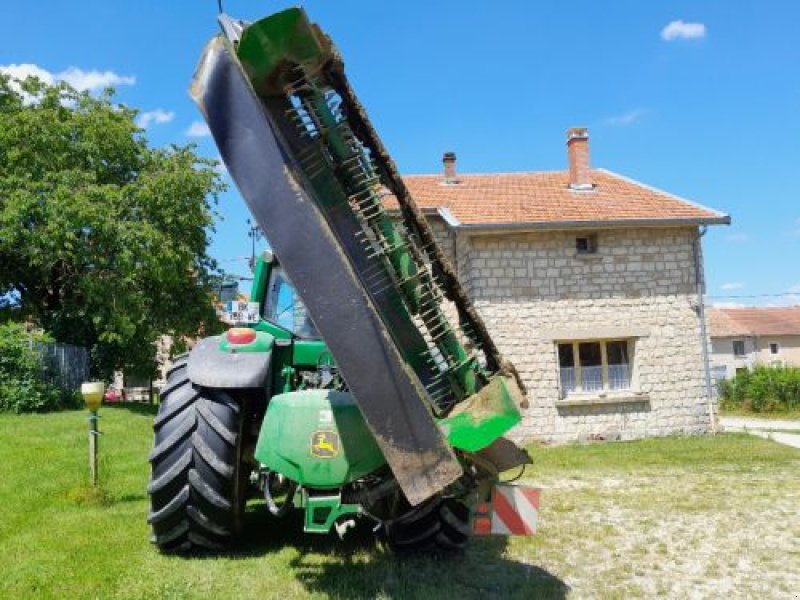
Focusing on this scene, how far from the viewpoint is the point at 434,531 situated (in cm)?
488

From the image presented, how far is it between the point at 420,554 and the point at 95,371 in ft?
62.2

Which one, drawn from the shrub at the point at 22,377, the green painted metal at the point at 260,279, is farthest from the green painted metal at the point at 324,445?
the shrub at the point at 22,377

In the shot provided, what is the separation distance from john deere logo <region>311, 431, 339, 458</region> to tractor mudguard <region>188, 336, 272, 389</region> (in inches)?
37.3

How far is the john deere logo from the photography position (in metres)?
3.60

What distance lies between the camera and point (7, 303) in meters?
21.7

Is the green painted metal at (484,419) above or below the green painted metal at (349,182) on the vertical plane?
below

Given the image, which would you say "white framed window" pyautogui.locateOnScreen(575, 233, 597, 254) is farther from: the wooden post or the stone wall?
the wooden post

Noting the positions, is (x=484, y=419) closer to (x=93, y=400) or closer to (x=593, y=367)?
(x=93, y=400)

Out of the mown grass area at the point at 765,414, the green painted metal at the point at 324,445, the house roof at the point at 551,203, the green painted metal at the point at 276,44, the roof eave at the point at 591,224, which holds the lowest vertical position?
the mown grass area at the point at 765,414

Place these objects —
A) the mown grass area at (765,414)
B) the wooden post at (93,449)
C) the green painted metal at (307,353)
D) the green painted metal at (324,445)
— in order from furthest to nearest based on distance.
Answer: the mown grass area at (765,414)
the wooden post at (93,449)
the green painted metal at (307,353)
the green painted metal at (324,445)

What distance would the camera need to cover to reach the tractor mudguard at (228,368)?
4441 millimetres

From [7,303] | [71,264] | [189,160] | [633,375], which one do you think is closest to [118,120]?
[189,160]

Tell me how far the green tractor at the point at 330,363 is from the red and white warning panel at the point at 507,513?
11 millimetres

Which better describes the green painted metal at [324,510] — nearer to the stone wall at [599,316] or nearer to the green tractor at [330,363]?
the green tractor at [330,363]
